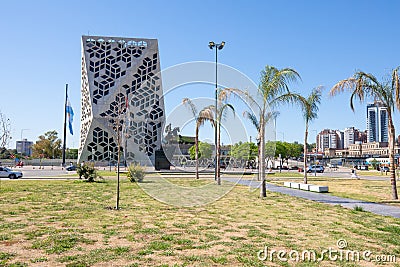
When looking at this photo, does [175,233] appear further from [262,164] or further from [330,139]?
[330,139]

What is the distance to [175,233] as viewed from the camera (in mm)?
7301

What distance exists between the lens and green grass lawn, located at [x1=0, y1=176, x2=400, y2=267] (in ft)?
17.8

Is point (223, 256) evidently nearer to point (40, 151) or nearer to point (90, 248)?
point (90, 248)

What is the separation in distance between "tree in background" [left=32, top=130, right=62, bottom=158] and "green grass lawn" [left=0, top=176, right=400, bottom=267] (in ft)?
239

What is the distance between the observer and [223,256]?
5578mm

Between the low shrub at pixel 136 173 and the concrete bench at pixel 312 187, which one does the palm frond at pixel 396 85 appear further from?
the low shrub at pixel 136 173

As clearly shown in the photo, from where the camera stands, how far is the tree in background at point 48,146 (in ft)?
258

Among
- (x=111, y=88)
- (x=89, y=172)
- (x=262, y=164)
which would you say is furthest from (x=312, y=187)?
(x=111, y=88)

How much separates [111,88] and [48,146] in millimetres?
26011

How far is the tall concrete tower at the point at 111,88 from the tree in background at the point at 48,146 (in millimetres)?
17095

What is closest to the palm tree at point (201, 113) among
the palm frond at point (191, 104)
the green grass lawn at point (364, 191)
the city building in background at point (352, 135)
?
A: the palm frond at point (191, 104)

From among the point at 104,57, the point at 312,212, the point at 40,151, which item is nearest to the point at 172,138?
the point at 312,212

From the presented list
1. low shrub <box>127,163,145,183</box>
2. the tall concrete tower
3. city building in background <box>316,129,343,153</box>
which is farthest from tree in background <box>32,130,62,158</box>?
city building in background <box>316,129,343,153</box>

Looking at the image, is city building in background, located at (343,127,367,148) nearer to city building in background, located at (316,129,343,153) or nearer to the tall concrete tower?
city building in background, located at (316,129,343,153)
